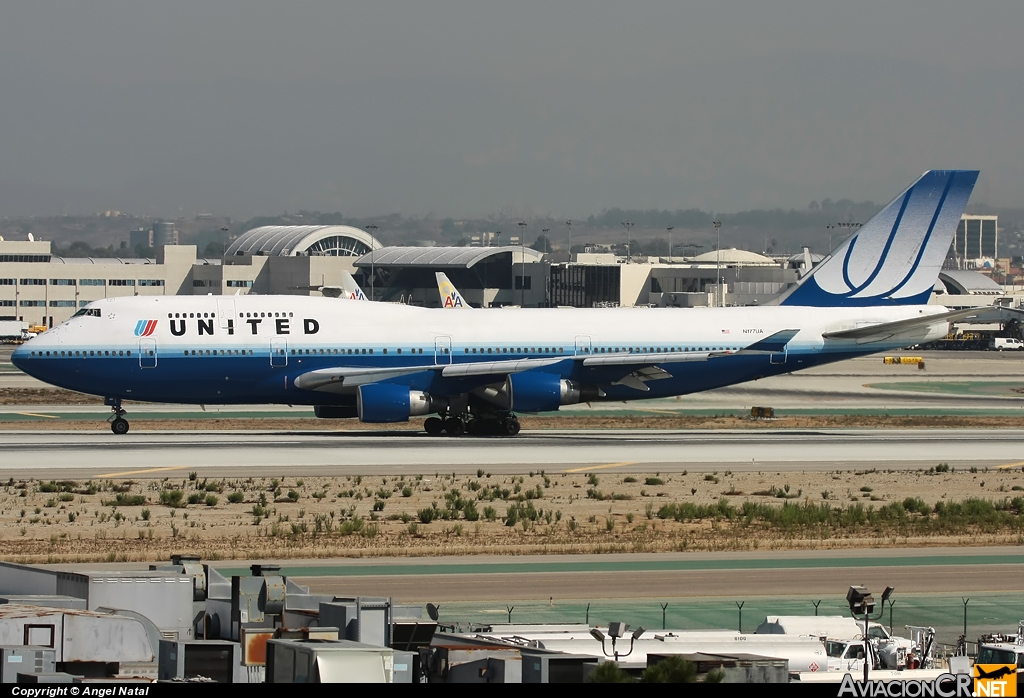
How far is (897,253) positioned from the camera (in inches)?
2420

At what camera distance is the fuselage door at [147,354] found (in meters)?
55.0

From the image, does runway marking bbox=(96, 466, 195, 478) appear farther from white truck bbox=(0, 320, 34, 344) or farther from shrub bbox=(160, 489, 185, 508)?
white truck bbox=(0, 320, 34, 344)

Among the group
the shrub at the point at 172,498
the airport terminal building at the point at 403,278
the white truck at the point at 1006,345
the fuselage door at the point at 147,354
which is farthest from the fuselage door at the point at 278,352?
the airport terminal building at the point at 403,278

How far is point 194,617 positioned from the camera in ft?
57.4

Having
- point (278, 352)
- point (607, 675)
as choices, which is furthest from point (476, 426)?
point (607, 675)

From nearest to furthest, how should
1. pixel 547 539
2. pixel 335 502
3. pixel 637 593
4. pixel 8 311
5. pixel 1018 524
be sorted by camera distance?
pixel 637 593 < pixel 547 539 < pixel 1018 524 < pixel 335 502 < pixel 8 311

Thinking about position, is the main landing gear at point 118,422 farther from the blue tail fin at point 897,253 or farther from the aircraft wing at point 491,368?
the blue tail fin at point 897,253

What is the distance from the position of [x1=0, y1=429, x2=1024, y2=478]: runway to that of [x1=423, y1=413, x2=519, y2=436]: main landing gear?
82 cm

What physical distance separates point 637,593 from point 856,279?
117 feet

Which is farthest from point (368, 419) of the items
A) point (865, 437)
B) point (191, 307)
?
point (865, 437)

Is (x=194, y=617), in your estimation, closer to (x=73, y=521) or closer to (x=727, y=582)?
(x=727, y=582)

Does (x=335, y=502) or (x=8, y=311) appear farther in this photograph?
(x=8, y=311)

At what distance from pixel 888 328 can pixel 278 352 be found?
2379 centimetres

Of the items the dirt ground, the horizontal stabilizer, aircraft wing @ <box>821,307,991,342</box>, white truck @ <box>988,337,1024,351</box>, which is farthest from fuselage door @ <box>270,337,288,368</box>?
white truck @ <box>988,337,1024,351</box>
